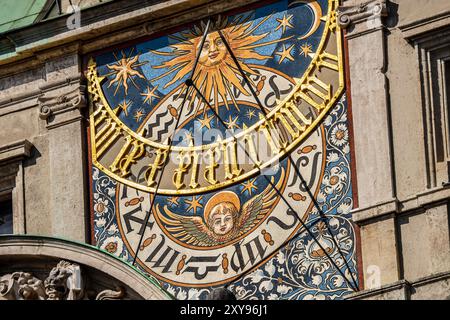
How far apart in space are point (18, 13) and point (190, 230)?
3525 millimetres

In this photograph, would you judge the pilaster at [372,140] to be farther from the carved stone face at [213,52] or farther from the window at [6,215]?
the window at [6,215]

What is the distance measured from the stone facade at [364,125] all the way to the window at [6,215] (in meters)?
0.12

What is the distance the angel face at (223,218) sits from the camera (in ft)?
113

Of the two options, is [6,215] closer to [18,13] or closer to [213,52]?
[18,13]

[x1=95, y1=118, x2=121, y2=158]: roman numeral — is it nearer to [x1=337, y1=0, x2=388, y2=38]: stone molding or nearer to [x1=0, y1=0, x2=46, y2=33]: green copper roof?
[x1=0, y1=0, x2=46, y2=33]: green copper roof

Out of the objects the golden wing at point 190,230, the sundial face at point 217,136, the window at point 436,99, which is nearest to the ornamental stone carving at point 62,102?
the sundial face at point 217,136

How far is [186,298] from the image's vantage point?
34000 millimetres

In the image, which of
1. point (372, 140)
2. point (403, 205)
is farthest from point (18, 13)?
point (403, 205)

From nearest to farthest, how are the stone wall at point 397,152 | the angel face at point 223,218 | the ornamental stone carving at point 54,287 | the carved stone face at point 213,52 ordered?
1. the stone wall at point 397,152
2. the ornamental stone carving at point 54,287
3. the angel face at point 223,218
4. the carved stone face at point 213,52

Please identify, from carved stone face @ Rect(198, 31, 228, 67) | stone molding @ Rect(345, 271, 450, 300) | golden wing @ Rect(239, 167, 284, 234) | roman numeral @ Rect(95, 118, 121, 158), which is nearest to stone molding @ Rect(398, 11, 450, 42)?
golden wing @ Rect(239, 167, 284, 234)

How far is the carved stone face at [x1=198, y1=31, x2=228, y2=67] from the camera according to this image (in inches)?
1382
